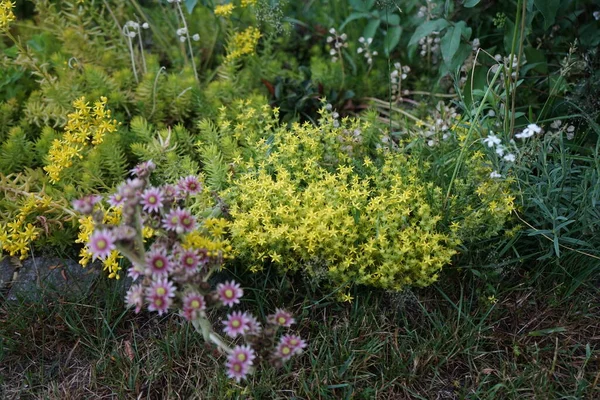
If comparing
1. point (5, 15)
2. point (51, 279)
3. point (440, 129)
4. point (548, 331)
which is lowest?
point (548, 331)

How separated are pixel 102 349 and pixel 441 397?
1.22 meters

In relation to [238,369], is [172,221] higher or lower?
higher

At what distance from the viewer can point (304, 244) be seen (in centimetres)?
231

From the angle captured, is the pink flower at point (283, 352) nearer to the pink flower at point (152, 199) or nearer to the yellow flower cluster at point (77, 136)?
the pink flower at point (152, 199)

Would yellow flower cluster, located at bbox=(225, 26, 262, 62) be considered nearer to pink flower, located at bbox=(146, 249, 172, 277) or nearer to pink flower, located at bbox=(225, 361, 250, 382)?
pink flower, located at bbox=(146, 249, 172, 277)

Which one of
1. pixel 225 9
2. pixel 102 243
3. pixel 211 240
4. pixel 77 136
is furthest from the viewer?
pixel 225 9

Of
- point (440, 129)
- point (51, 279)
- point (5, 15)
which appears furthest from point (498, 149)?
point (5, 15)

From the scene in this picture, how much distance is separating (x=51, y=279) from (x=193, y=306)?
1072 millimetres

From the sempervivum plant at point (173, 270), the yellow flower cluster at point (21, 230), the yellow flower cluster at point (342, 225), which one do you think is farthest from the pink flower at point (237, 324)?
the yellow flower cluster at point (21, 230)

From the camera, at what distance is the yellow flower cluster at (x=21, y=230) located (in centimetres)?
246

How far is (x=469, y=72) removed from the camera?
3113mm

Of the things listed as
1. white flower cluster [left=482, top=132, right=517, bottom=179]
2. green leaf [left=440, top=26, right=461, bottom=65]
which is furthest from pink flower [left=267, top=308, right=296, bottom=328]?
green leaf [left=440, top=26, right=461, bottom=65]

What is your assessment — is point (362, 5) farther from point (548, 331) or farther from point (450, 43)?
point (548, 331)

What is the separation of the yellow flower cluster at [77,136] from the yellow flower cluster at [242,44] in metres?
0.85
